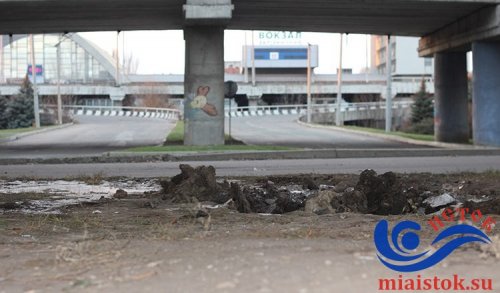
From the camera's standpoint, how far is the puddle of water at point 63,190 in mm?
8680

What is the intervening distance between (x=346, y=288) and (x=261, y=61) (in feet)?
396

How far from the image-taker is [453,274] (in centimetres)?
440

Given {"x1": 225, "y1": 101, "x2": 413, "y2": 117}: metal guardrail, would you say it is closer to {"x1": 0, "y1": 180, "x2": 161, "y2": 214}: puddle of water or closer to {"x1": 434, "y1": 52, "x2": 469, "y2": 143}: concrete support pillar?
{"x1": 434, "y1": 52, "x2": 469, "y2": 143}: concrete support pillar

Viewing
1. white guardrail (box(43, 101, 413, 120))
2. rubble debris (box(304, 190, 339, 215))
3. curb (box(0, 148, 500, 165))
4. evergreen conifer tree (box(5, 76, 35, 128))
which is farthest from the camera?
white guardrail (box(43, 101, 413, 120))

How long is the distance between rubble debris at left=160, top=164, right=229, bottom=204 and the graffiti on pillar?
43.7 ft

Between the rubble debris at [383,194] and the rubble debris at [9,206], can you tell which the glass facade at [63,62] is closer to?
the rubble debris at [9,206]

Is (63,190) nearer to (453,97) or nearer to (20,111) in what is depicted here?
(453,97)

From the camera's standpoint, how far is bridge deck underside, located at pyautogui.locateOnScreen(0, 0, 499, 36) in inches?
834

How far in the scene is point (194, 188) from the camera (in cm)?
898

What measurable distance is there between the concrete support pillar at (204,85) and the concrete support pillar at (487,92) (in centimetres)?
984

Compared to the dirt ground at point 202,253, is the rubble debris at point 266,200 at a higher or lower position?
lower

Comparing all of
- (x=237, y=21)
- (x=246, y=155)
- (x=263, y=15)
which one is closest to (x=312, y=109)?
(x=237, y=21)

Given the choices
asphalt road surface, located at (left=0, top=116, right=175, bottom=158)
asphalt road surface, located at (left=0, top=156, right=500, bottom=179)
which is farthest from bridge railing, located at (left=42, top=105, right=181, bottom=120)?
asphalt road surface, located at (left=0, top=156, right=500, bottom=179)

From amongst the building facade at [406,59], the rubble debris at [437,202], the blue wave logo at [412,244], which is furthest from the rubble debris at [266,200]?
the building facade at [406,59]
